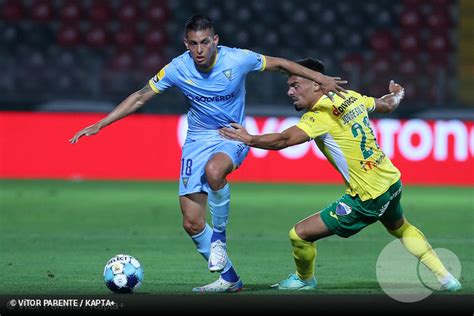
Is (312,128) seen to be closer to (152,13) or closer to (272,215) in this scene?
(272,215)

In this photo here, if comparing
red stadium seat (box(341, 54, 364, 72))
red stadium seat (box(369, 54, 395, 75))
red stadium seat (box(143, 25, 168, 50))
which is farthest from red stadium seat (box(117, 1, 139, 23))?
red stadium seat (box(369, 54, 395, 75))

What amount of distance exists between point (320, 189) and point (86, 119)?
453cm

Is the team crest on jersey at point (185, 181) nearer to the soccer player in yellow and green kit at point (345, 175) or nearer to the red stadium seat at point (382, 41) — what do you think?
the soccer player in yellow and green kit at point (345, 175)

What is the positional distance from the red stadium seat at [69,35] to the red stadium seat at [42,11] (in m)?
0.38

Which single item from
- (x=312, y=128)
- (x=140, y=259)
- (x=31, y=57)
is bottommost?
(x=140, y=259)

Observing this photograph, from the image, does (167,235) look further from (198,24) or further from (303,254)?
(198,24)

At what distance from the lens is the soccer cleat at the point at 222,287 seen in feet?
27.0

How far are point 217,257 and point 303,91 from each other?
1.49 m

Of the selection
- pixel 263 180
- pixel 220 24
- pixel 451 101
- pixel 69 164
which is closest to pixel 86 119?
pixel 69 164

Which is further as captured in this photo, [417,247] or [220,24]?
[220,24]

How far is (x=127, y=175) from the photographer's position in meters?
19.6

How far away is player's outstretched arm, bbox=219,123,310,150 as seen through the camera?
25.7ft

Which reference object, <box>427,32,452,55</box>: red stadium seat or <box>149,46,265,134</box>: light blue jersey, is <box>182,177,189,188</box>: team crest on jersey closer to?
<box>149,46,265,134</box>: light blue jersey

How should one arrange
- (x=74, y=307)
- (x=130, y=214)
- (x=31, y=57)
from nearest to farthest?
1. (x=74, y=307)
2. (x=130, y=214)
3. (x=31, y=57)
